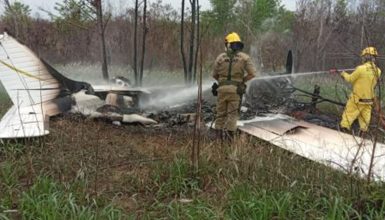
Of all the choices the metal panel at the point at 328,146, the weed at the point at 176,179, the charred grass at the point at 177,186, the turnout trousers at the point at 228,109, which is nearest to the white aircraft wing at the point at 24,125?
the charred grass at the point at 177,186

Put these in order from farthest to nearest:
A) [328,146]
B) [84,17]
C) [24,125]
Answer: [84,17] → [24,125] → [328,146]

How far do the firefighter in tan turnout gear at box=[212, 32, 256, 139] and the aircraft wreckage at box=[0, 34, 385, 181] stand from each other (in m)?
0.39

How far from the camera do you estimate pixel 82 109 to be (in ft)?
27.8

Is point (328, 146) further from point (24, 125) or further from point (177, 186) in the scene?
point (24, 125)

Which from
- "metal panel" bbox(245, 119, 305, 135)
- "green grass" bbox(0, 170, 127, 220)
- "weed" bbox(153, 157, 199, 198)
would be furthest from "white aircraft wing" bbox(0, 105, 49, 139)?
"metal panel" bbox(245, 119, 305, 135)

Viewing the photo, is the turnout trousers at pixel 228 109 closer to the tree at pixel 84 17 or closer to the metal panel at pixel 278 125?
the metal panel at pixel 278 125

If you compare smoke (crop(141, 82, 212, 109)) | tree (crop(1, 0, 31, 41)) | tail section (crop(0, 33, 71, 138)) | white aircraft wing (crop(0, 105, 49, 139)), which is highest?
tree (crop(1, 0, 31, 41))

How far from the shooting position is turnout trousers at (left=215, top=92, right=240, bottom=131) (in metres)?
7.00

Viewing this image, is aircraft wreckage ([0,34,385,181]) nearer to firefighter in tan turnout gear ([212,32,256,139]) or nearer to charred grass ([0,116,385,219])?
firefighter in tan turnout gear ([212,32,256,139])

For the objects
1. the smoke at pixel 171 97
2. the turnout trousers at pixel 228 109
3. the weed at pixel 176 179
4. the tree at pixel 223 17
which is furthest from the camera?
the tree at pixel 223 17

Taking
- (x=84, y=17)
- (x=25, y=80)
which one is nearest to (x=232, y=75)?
(x=25, y=80)

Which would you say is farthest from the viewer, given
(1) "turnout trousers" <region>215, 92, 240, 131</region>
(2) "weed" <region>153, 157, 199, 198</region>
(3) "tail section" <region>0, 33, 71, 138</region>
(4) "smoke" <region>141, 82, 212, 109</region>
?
(4) "smoke" <region>141, 82, 212, 109</region>

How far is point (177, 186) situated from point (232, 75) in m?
3.12

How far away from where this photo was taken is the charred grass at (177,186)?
3.71 metres
